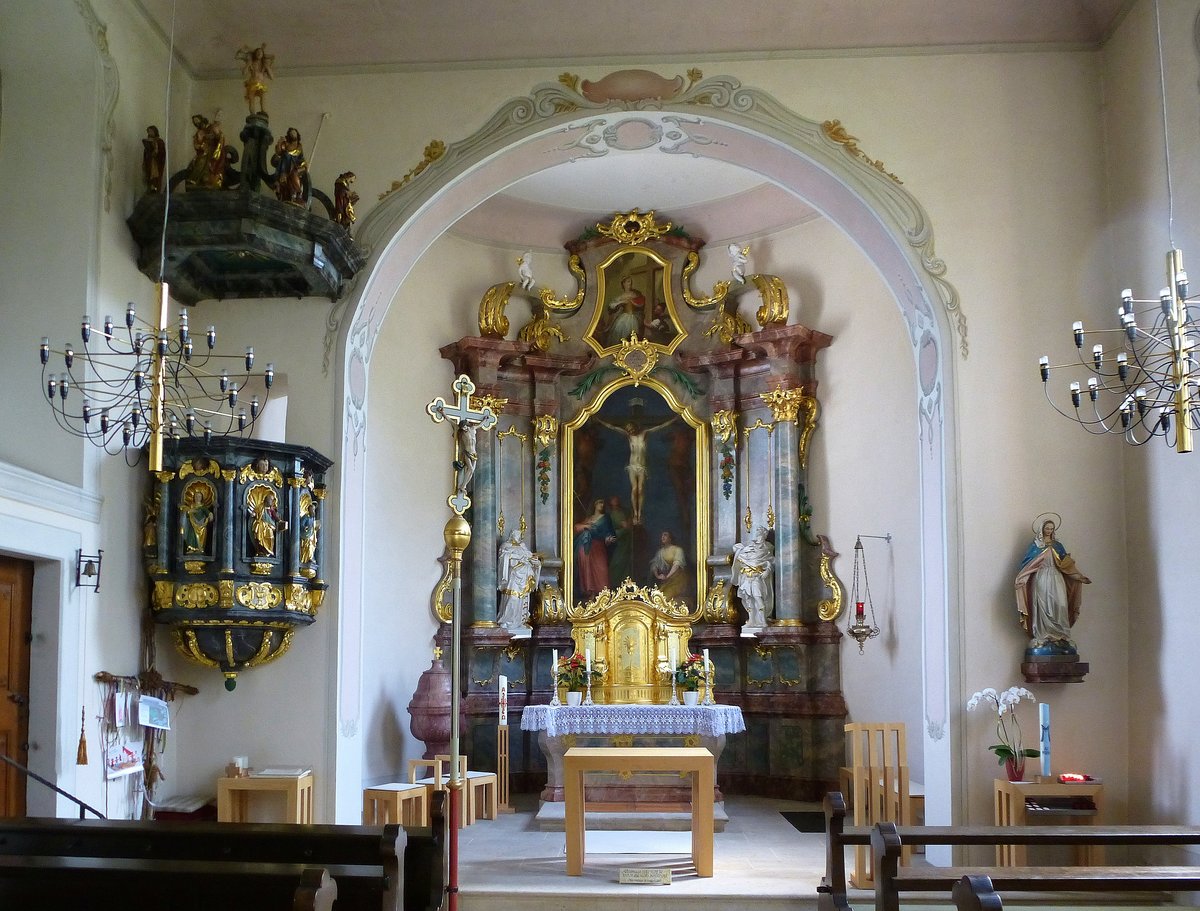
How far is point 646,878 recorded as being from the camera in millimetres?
7449

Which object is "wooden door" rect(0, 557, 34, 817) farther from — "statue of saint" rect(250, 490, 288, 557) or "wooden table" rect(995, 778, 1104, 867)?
"wooden table" rect(995, 778, 1104, 867)

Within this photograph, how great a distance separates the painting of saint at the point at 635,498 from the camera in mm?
12531

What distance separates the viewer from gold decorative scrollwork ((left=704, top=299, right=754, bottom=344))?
12.5 m

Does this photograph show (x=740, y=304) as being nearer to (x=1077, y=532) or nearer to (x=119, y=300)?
(x=1077, y=532)

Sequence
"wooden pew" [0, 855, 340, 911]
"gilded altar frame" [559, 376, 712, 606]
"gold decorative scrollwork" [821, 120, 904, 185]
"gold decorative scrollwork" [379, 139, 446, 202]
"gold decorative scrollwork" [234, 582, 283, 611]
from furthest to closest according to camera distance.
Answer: "gilded altar frame" [559, 376, 712, 606] < "gold decorative scrollwork" [379, 139, 446, 202] < "gold decorative scrollwork" [821, 120, 904, 185] < "gold decorative scrollwork" [234, 582, 283, 611] < "wooden pew" [0, 855, 340, 911]

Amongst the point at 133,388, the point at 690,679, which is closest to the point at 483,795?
the point at 690,679

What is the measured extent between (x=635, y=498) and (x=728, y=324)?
2.05 m

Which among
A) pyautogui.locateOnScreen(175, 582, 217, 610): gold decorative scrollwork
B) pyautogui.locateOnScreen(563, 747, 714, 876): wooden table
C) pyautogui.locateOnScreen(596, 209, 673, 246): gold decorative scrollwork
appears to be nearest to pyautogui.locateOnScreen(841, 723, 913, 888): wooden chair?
pyautogui.locateOnScreen(563, 747, 714, 876): wooden table

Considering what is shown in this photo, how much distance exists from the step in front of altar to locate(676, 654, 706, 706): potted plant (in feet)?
3.32

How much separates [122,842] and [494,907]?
9.45 ft

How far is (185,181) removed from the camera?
7984 mm

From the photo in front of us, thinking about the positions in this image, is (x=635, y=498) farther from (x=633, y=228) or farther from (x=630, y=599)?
(x=633, y=228)

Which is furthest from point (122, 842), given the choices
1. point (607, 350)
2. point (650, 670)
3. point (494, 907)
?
point (607, 350)

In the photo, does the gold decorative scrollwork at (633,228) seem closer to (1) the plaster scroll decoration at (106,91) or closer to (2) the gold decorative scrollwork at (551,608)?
(2) the gold decorative scrollwork at (551,608)
